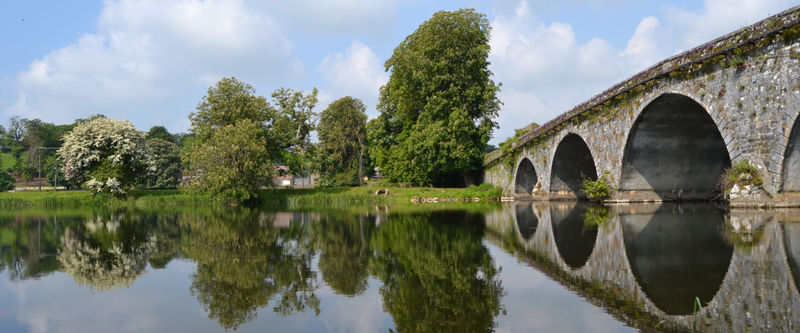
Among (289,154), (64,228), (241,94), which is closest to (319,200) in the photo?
(289,154)

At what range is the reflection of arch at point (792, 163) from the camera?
52.1 feet

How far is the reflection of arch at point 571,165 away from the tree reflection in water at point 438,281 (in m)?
20.9

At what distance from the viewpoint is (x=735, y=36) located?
17.4 m

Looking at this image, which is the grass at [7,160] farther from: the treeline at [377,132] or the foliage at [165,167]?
the treeline at [377,132]

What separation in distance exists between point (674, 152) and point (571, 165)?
32.3 feet

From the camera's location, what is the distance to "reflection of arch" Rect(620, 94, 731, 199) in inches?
917

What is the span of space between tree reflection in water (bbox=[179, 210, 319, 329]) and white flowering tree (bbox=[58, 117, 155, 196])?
3427 centimetres

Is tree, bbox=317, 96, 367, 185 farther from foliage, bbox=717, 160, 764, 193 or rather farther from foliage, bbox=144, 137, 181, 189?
foliage, bbox=717, 160, 764, 193

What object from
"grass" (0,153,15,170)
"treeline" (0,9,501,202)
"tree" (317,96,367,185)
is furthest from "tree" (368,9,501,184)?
"grass" (0,153,15,170)

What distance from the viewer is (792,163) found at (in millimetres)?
16078

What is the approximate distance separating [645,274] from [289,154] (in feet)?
139

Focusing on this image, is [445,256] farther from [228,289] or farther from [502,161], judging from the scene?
[502,161]

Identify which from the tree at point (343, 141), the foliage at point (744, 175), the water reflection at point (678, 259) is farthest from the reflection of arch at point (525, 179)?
the tree at point (343, 141)

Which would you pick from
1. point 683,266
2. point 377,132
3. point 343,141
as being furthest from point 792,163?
point 343,141
